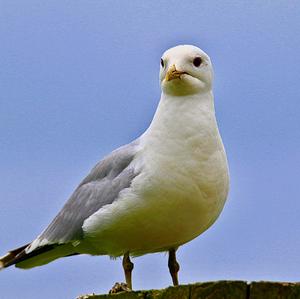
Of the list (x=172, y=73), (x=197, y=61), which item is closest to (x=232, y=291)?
(x=172, y=73)

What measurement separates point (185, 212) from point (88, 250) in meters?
1.67

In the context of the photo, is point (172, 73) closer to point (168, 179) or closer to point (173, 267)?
point (168, 179)

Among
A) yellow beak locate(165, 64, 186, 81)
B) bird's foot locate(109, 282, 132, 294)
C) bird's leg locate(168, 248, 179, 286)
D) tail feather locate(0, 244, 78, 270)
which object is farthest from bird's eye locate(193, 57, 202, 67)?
bird's foot locate(109, 282, 132, 294)

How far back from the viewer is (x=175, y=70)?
9.09 meters

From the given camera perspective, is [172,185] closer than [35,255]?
Yes

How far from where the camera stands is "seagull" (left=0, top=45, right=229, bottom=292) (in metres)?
9.02

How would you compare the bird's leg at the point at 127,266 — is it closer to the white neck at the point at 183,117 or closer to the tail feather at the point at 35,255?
the tail feather at the point at 35,255

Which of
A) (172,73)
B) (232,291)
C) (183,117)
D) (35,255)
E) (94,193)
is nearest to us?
(232,291)

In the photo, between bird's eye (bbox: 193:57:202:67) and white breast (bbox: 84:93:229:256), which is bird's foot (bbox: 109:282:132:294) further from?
bird's eye (bbox: 193:57:202:67)

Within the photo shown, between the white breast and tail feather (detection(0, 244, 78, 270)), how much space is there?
3.56 feet

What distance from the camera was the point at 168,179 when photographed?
897cm

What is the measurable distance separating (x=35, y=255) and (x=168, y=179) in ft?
8.28

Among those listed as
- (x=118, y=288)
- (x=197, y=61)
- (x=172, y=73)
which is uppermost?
(x=197, y=61)

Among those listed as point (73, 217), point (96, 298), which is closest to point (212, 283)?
point (96, 298)
